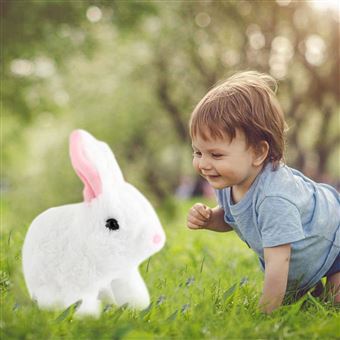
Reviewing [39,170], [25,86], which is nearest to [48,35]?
[25,86]

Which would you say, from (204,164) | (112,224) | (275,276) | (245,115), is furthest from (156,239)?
(245,115)

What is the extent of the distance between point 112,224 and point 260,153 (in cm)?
78

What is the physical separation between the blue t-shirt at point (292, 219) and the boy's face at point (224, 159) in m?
0.13

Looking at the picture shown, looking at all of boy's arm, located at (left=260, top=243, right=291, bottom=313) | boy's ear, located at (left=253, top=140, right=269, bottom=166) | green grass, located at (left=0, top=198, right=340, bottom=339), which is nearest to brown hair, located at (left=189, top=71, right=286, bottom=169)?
boy's ear, located at (left=253, top=140, right=269, bottom=166)

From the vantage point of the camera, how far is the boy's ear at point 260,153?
292 centimetres

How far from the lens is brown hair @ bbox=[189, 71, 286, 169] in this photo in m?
2.83

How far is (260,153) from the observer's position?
2934 mm

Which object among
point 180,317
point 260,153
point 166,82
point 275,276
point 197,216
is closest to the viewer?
point 180,317

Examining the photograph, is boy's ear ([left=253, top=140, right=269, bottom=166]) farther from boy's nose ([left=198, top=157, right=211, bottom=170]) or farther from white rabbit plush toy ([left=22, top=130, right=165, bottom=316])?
white rabbit plush toy ([left=22, top=130, right=165, bottom=316])

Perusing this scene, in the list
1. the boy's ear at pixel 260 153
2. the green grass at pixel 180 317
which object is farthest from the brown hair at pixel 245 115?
the green grass at pixel 180 317

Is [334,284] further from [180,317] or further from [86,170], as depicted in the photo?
[86,170]

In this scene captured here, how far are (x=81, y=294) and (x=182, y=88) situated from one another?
15964 millimetres

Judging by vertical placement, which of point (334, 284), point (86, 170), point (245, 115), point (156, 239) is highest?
point (245, 115)

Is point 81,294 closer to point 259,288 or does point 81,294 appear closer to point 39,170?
point 259,288
